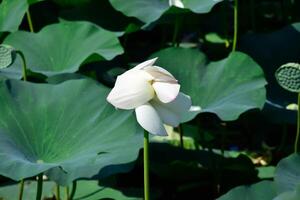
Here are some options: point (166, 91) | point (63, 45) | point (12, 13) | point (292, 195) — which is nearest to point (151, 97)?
point (166, 91)

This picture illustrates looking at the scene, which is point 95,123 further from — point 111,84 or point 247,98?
point 111,84

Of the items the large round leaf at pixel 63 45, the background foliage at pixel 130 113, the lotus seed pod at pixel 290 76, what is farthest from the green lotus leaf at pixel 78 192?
the lotus seed pod at pixel 290 76

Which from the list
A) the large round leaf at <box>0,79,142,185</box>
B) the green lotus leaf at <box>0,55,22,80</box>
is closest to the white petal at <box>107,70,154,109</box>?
the large round leaf at <box>0,79,142,185</box>

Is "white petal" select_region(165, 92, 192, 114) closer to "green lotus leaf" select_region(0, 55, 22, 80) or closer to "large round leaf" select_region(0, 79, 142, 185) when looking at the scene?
"large round leaf" select_region(0, 79, 142, 185)

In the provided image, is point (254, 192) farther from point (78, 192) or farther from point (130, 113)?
point (78, 192)

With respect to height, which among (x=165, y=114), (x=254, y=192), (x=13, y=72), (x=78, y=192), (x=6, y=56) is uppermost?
(x=165, y=114)
